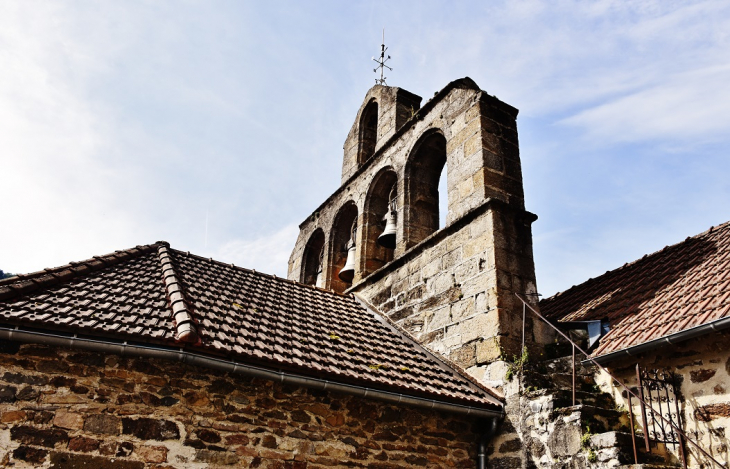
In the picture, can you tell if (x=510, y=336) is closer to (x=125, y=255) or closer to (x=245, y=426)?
(x=245, y=426)

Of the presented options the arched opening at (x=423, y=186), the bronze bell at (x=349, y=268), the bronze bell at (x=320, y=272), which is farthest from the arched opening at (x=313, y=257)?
the arched opening at (x=423, y=186)

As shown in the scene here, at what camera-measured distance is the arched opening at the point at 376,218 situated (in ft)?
29.1

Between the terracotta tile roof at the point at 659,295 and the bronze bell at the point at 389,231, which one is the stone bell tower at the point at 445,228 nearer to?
the bronze bell at the point at 389,231

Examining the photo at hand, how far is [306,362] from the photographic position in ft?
16.3

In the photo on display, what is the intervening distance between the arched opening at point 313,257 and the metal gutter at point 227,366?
5759 mm

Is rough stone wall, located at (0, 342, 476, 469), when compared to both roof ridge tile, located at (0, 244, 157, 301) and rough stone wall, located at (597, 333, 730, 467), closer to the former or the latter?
roof ridge tile, located at (0, 244, 157, 301)

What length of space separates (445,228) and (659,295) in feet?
8.33

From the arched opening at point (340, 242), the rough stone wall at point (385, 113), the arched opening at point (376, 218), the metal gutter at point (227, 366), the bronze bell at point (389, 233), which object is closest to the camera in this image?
the metal gutter at point (227, 366)

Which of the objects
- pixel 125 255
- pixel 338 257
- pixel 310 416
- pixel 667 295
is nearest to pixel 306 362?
pixel 310 416

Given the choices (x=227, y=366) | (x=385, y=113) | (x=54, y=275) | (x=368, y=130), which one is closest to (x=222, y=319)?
(x=227, y=366)

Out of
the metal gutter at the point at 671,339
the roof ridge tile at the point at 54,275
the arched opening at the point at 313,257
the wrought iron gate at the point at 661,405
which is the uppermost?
the arched opening at the point at 313,257

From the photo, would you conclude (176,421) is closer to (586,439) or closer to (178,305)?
(178,305)

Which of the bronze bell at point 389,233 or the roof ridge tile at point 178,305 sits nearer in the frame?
the roof ridge tile at point 178,305

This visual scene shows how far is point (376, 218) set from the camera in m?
9.17
